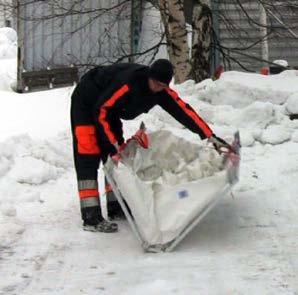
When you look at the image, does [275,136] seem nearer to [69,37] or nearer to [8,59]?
[69,37]

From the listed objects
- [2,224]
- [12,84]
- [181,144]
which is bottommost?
[12,84]

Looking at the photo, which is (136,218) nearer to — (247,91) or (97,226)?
(97,226)

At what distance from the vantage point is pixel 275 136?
24.1 ft

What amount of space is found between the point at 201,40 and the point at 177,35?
1.39 feet

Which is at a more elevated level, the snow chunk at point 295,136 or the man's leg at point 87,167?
the man's leg at point 87,167

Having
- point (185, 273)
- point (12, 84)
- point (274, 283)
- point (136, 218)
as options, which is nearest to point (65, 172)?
point (136, 218)

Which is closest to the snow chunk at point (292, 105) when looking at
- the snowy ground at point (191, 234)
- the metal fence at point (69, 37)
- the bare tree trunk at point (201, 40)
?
the snowy ground at point (191, 234)

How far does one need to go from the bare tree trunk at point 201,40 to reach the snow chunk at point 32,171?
12.7 feet

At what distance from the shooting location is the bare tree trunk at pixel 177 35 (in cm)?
940

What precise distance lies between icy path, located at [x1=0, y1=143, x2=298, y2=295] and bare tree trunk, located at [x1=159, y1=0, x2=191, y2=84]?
12.7ft

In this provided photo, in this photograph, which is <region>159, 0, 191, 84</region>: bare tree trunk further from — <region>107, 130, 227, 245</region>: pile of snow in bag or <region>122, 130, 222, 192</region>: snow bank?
<region>107, 130, 227, 245</region>: pile of snow in bag

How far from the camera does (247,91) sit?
28.1 ft

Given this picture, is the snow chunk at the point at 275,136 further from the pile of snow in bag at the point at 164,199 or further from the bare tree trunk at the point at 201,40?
the pile of snow in bag at the point at 164,199

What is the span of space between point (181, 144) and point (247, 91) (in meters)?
3.19
